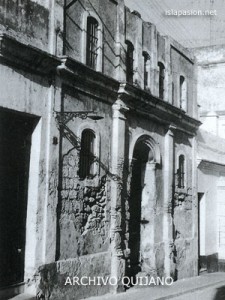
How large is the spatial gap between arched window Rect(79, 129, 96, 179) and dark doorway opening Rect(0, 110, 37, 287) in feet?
5.71

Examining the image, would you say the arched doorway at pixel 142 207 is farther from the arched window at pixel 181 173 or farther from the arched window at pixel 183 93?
the arched window at pixel 183 93

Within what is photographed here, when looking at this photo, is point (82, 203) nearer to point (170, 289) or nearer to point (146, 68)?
point (170, 289)

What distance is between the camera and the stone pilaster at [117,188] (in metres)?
11.2

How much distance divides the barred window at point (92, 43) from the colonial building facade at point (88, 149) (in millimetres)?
41

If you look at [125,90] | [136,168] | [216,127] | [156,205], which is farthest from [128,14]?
[216,127]

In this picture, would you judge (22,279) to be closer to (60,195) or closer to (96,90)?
(60,195)

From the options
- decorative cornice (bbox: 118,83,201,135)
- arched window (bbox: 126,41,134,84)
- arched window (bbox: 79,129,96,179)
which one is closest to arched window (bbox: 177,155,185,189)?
decorative cornice (bbox: 118,83,201,135)

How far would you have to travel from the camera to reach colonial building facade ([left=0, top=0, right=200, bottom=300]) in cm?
887

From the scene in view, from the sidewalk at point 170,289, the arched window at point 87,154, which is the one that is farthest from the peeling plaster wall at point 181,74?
the sidewalk at point 170,289

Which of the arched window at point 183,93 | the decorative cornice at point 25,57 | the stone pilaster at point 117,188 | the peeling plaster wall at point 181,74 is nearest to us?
the decorative cornice at point 25,57

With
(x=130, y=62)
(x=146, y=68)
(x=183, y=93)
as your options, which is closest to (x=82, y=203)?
(x=130, y=62)

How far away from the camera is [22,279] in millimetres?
8914

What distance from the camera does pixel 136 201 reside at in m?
13.6

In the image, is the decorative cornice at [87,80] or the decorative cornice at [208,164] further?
the decorative cornice at [208,164]
